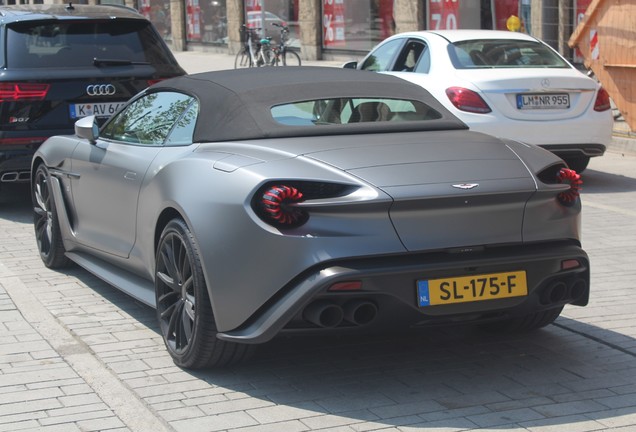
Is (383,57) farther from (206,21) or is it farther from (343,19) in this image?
(206,21)

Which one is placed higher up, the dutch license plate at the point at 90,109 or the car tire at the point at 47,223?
the dutch license plate at the point at 90,109

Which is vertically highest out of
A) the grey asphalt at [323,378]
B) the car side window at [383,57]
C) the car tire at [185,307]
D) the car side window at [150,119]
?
the car side window at [150,119]

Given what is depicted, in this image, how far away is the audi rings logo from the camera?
10.1 m

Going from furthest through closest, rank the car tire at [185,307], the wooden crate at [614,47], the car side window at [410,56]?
the wooden crate at [614,47]
the car side window at [410,56]
the car tire at [185,307]

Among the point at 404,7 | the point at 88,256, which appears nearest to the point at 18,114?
the point at 88,256

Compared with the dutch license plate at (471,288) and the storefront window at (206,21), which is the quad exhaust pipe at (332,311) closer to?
the dutch license plate at (471,288)

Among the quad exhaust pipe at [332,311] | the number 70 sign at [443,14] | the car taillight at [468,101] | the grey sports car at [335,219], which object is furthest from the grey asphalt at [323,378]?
the number 70 sign at [443,14]

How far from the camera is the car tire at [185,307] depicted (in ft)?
17.6

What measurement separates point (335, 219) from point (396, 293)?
1.29 ft

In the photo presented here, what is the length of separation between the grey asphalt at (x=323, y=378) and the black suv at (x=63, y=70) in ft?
10.2

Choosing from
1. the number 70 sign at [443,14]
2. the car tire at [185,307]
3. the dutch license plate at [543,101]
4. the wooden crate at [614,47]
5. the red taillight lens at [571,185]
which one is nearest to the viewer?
the car tire at [185,307]

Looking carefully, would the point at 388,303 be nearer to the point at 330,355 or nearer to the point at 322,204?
the point at 322,204

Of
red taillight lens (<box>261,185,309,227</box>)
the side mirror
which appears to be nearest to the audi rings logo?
the side mirror

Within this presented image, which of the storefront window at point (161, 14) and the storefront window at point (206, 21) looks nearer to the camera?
the storefront window at point (206, 21)
